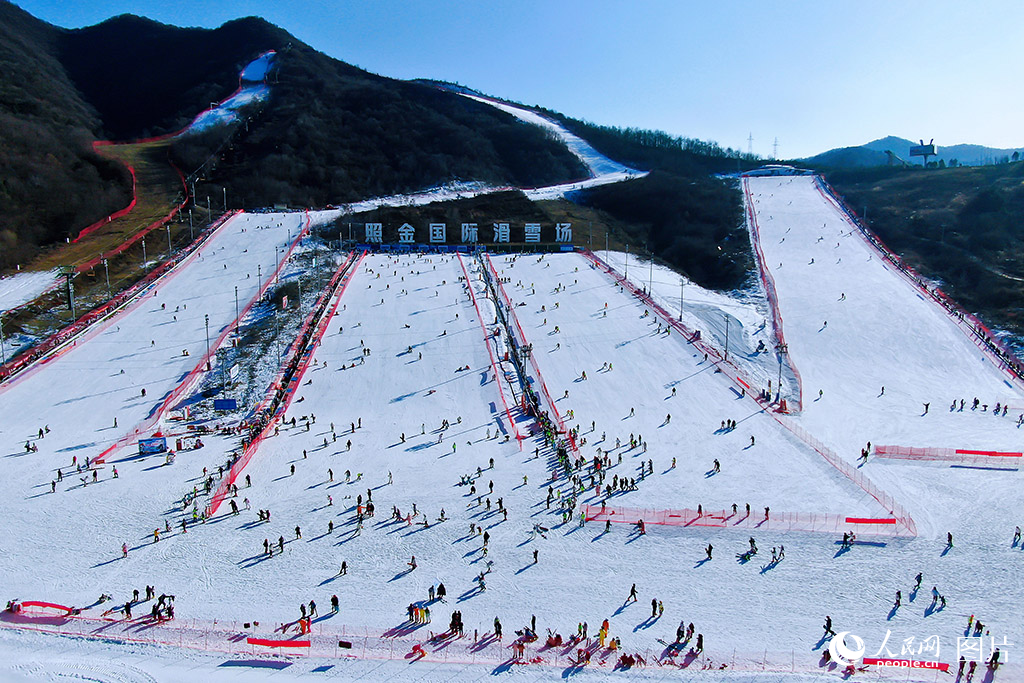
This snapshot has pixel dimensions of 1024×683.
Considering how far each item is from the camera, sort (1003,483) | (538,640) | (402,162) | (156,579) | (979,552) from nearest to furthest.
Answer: (538,640) → (156,579) → (979,552) → (1003,483) → (402,162)

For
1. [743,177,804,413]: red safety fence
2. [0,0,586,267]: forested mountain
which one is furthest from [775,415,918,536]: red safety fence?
[0,0,586,267]: forested mountain

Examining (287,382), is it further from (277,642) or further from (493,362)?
(277,642)

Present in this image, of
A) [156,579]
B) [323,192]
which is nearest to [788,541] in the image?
[156,579]

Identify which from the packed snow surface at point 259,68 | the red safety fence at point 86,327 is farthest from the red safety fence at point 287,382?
the packed snow surface at point 259,68

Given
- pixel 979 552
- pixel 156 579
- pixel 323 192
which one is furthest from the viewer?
pixel 323 192

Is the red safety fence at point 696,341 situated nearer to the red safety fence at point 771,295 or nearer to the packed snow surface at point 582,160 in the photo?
the red safety fence at point 771,295

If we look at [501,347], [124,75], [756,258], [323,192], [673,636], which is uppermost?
[124,75]

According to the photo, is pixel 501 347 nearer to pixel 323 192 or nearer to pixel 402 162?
pixel 323 192
